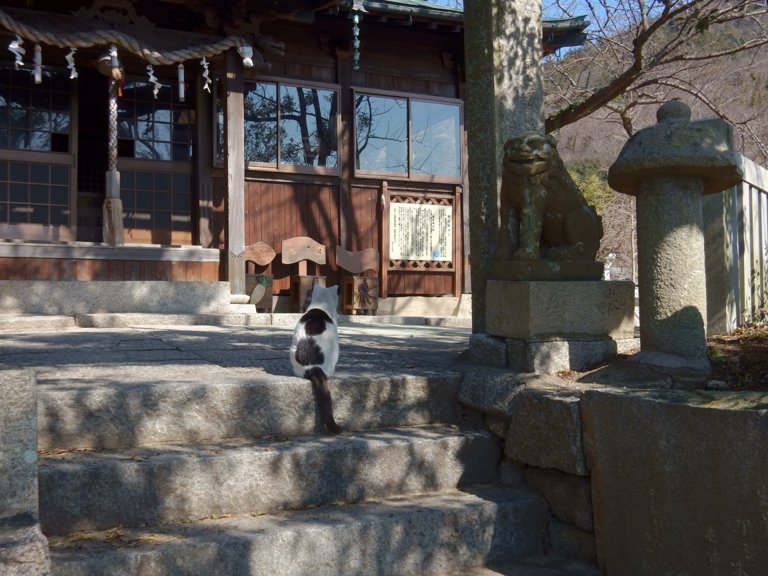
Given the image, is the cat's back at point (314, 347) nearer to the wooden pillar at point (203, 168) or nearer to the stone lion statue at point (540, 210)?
the stone lion statue at point (540, 210)

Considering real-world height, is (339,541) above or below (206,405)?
below

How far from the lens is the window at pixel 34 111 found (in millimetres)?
9461

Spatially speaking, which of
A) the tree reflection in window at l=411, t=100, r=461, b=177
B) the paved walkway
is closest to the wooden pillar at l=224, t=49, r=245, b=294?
the paved walkway

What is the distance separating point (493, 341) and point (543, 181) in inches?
34.4

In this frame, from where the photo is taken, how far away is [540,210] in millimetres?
3557

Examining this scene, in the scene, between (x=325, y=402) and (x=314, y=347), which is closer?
(x=325, y=402)

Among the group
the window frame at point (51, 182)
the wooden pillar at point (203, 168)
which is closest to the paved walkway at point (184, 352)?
the window frame at point (51, 182)

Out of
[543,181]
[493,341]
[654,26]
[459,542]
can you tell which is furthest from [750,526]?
[654,26]

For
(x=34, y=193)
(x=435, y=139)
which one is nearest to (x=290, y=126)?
(x=435, y=139)

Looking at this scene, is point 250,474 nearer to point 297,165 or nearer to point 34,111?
point 297,165

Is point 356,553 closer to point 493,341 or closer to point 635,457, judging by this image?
point 635,457

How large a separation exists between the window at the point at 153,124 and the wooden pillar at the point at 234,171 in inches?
66.6

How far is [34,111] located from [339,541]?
8.99 meters

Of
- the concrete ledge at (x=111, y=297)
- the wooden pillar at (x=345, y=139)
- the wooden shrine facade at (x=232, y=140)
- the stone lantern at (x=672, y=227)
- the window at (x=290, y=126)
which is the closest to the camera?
the stone lantern at (x=672, y=227)
